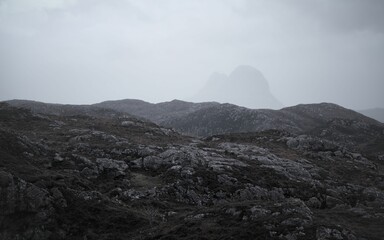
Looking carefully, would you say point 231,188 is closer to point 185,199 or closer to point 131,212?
point 185,199

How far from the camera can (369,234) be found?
49.5 feet

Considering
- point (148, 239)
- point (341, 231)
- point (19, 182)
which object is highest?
point (19, 182)

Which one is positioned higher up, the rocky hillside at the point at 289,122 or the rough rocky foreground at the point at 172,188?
the rocky hillside at the point at 289,122

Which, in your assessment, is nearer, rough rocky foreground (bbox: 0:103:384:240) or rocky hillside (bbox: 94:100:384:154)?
rough rocky foreground (bbox: 0:103:384:240)

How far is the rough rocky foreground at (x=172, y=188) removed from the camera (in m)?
15.8

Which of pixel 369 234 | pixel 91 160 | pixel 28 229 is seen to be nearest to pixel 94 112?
pixel 91 160

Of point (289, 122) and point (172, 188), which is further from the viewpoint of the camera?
point (289, 122)

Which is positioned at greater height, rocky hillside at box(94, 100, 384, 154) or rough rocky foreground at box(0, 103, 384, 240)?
rocky hillside at box(94, 100, 384, 154)

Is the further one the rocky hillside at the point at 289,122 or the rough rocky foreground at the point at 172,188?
the rocky hillside at the point at 289,122

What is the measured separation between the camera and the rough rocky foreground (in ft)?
51.7

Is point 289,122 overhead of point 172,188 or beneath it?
overhead

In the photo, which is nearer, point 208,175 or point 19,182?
point 19,182

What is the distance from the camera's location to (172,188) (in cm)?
2433

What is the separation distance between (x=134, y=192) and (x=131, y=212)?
408cm
